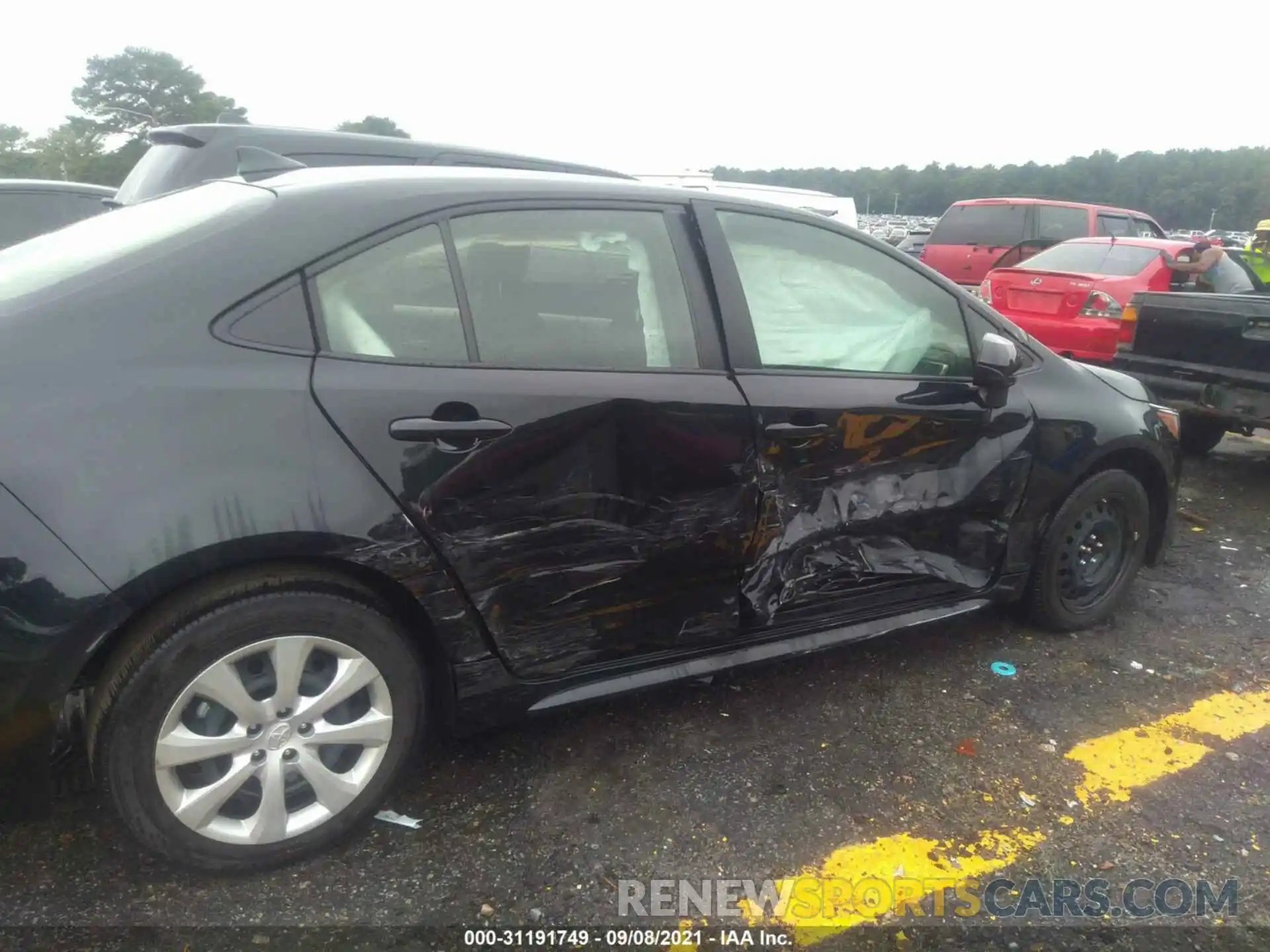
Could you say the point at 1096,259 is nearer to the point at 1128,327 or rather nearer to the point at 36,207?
the point at 1128,327

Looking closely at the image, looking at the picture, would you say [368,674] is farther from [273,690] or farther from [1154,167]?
[1154,167]

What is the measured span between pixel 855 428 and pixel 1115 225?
465 inches

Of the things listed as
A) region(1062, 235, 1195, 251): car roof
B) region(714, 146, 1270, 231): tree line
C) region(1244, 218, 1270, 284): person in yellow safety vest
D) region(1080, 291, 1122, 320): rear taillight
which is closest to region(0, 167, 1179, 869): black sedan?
region(1080, 291, 1122, 320): rear taillight

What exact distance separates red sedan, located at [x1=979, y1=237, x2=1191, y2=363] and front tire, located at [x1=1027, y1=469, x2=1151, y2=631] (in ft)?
11.0

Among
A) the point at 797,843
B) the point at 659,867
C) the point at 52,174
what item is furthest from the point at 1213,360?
the point at 52,174

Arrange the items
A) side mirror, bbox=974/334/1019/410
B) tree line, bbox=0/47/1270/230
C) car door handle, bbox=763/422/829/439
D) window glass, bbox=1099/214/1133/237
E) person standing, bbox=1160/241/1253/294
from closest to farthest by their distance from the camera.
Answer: car door handle, bbox=763/422/829/439
side mirror, bbox=974/334/1019/410
person standing, bbox=1160/241/1253/294
window glass, bbox=1099/214/1133/237
tree line, bbox=0/47/1270/230

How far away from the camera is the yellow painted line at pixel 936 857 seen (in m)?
2.06

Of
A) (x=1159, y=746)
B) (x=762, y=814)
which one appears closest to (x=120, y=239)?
(x=762, y=814)

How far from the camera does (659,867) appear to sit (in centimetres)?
217

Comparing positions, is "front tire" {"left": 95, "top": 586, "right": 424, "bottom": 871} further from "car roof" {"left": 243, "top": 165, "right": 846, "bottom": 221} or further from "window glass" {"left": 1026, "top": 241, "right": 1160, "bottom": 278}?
"window glass" {"left": 1026, "top": 241, "right": 1160, "bottom": 278}

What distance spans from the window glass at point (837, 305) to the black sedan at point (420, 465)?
0.03ft

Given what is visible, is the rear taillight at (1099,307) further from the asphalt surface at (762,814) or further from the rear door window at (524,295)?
the rear door window at (524,295)

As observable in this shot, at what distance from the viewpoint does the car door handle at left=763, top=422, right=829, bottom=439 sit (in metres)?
2.49

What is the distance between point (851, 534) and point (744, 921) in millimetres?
1170
